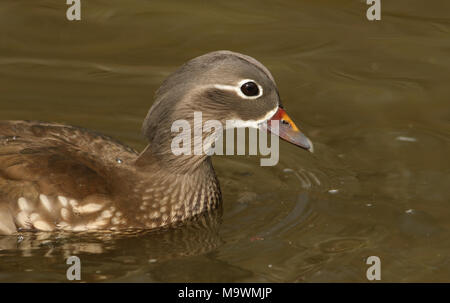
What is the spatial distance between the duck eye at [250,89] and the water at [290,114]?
3.29 ft

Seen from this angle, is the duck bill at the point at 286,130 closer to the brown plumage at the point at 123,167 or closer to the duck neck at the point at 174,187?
the brown plumage at the point at 123,167

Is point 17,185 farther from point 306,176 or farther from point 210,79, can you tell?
point 306,176

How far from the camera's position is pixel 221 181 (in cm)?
763

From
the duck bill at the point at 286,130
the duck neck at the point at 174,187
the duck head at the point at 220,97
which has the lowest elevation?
the duck neck at the point at 174,187

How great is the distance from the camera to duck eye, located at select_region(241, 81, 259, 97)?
6.50 meters

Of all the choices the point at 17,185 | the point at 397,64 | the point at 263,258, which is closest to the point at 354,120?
the point at 397,64

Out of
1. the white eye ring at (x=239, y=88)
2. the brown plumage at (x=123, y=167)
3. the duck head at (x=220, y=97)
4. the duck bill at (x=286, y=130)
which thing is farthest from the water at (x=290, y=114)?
the white eye ring at (x=239, y=88)

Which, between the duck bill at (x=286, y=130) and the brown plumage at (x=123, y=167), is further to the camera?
the duck bill at (x=286, y=130)

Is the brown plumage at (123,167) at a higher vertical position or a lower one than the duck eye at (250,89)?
lower

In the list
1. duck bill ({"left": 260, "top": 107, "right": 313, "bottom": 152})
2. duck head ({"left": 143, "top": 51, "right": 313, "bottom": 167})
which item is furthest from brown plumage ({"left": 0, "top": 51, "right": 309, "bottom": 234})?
duck bill ({"left": 260, "top": 107, "right": 313, "bottom": 152})

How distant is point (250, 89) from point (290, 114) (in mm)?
2257

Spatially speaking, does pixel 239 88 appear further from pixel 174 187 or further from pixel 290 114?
pixel 290 114

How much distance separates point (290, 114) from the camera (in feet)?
28.7

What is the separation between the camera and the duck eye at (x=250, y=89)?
6496 mm
